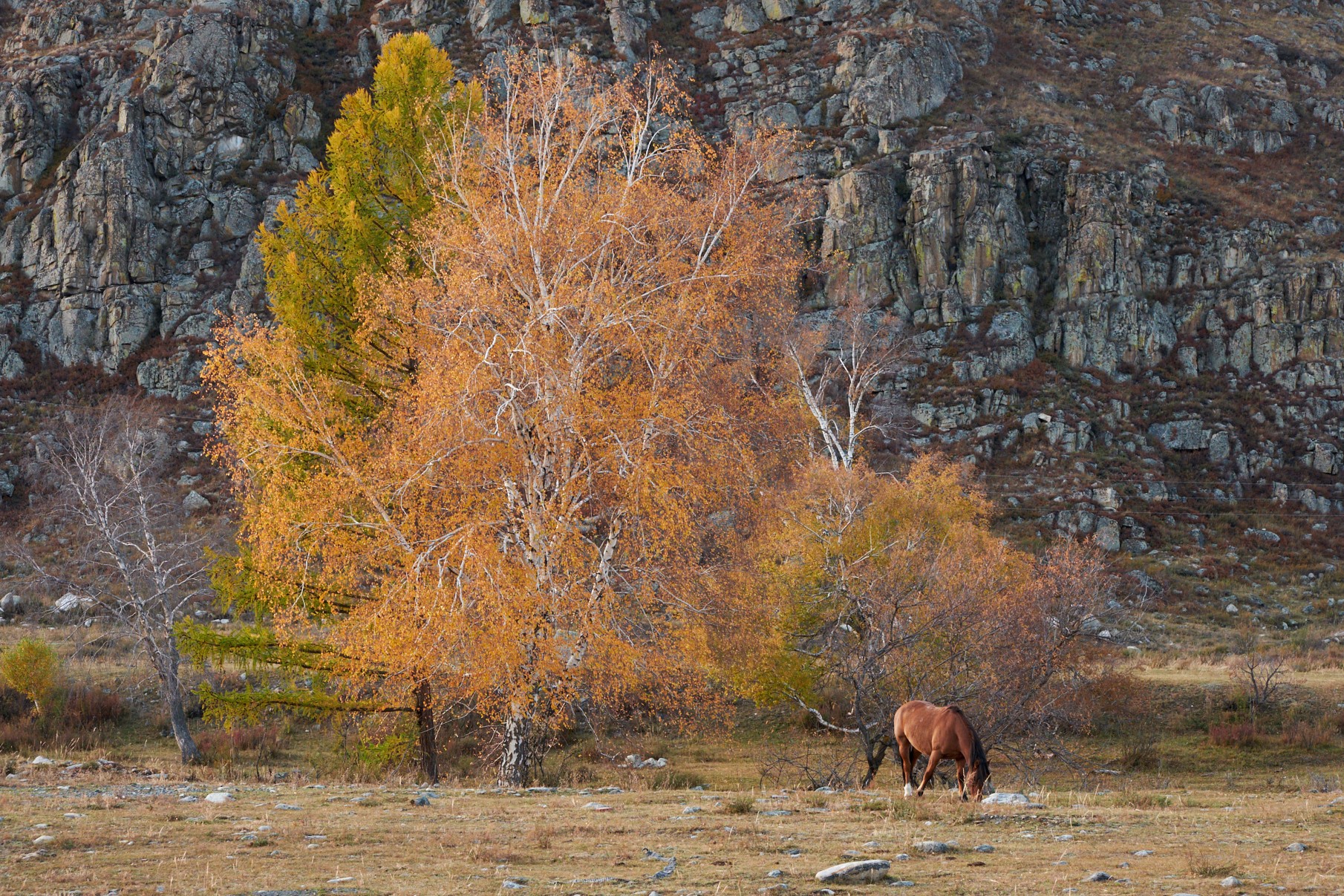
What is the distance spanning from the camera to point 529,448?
17.0 m

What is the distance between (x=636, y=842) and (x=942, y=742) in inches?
171

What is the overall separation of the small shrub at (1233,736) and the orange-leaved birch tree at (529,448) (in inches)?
548

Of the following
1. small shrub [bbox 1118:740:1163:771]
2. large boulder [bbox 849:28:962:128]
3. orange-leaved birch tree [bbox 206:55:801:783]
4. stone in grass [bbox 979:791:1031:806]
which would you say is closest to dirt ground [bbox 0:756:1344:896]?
stone in grass [bbox 979:791:1031:806]

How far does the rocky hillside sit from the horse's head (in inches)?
1553

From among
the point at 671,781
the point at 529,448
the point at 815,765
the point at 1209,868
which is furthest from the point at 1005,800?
the point at 815,765

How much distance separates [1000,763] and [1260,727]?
25.9 ft

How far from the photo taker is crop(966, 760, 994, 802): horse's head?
1134cm

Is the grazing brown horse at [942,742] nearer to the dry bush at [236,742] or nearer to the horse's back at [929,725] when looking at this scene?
the horse's back at [929,725]

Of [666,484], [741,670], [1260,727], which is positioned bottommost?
[1260,727]

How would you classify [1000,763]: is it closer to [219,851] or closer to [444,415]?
[444,415]

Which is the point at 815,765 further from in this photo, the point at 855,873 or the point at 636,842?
the point at 855,873

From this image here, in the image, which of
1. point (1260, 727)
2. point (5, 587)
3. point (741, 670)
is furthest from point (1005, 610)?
point (5, 587)

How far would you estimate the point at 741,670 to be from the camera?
831 inches

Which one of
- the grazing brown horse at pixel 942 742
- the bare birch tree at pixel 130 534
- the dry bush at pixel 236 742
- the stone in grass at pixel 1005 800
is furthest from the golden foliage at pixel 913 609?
the bare birch tree at pixel 130 534
